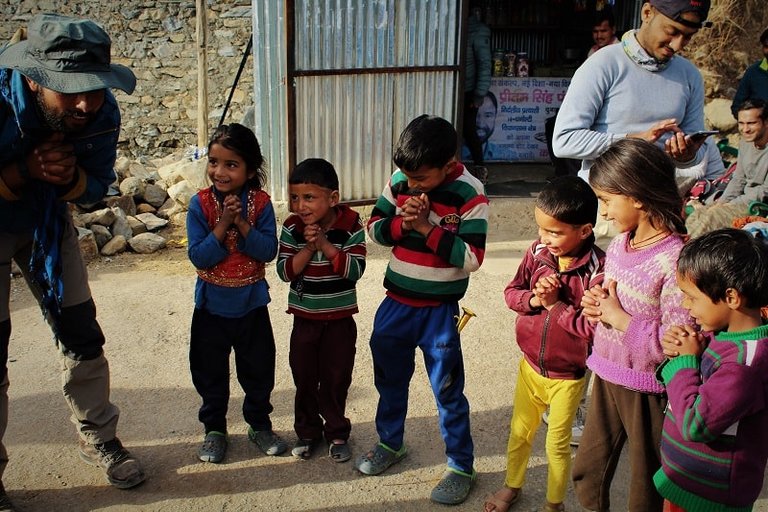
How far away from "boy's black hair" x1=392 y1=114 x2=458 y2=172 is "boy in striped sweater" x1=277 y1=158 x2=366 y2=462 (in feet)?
1.49

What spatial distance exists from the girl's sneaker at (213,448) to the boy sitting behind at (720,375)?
208 centimetres

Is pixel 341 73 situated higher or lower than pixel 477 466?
higher

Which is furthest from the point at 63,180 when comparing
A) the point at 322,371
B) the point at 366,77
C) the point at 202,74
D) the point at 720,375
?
the point at 202,74

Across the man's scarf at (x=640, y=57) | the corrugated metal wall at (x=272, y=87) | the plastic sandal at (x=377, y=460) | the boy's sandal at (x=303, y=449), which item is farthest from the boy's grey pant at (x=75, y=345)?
the corrugated metal wall at (x=272, y=87)

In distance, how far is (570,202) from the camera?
2855 mm

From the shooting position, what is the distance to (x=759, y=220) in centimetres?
419

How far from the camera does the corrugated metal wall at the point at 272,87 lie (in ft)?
23.0

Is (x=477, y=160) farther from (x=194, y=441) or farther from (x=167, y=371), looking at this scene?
(x=194, y=441)

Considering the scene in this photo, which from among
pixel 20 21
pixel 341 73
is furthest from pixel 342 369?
pixel 20 21

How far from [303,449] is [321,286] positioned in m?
0.82

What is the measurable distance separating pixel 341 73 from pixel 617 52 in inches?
162

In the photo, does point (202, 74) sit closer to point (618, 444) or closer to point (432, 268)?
point (432, 268)

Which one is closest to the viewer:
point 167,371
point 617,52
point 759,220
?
point 617,52

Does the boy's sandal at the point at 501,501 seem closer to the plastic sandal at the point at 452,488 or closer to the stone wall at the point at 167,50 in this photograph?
the plastic sandal at the point at 452,488
